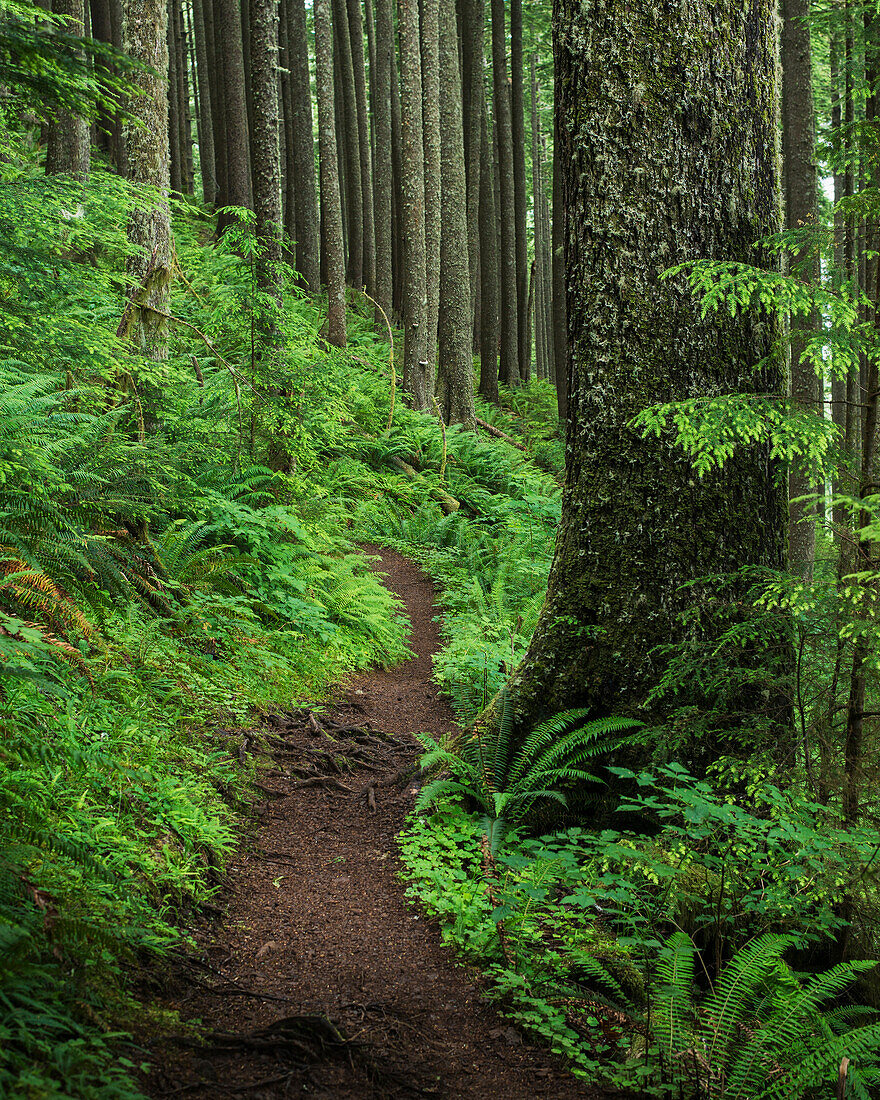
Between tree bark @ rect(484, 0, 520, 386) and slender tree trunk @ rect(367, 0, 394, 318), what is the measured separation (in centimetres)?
283

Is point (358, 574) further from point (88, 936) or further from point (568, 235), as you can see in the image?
point (88, 936)

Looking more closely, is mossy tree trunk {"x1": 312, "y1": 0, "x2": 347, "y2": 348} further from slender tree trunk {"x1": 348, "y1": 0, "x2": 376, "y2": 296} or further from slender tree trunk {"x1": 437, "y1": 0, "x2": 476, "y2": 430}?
slender tree trunk {"x1": 348, "y1": 0, "x2": 376, "y2": 296}

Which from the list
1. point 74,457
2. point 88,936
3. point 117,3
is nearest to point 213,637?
point 74,457

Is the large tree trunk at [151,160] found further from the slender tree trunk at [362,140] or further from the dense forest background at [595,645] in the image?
the slender tree trunk at [362,140]

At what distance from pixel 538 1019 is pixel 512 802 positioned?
1392 mm

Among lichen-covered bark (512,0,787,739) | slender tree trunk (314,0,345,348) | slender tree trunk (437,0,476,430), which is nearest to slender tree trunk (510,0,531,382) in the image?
slender tree trunk (437,0,476,430)

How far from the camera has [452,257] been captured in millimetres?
15570

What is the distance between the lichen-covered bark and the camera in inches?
149

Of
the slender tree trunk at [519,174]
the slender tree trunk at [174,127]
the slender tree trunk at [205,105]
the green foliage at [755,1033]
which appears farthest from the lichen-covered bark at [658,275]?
the slender tree trunk at [205,105]

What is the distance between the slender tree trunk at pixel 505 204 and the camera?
1998cm

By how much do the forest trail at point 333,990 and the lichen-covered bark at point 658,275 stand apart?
1.52m

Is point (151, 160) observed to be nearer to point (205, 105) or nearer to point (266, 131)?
point (266, 131)

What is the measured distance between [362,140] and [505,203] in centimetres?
593

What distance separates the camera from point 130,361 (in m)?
5.80
